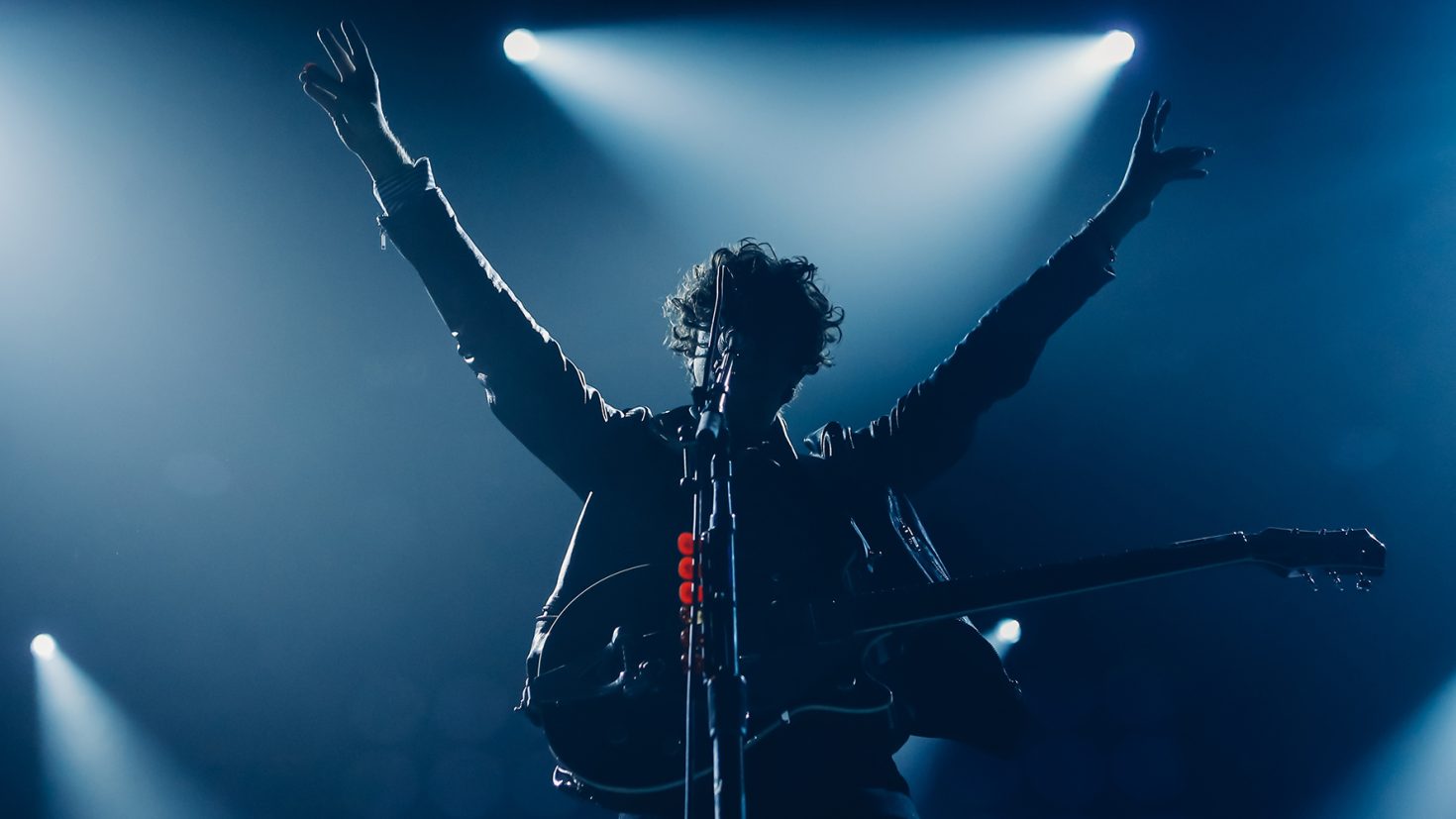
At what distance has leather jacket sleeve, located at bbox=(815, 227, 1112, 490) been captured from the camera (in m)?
2.79

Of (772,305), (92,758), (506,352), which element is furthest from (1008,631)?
(92,758)

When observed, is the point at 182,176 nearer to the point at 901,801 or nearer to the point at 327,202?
the point at 327,202

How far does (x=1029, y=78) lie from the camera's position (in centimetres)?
527

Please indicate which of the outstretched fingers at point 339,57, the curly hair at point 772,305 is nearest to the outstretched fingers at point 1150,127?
the curly hair at point 772,305

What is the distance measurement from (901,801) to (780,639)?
0.46 meters

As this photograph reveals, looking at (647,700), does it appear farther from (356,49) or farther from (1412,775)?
(1412,775)

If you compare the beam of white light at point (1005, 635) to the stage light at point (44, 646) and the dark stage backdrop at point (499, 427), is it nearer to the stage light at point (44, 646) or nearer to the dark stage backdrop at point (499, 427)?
the dark stage backdrop at point (499, 427)

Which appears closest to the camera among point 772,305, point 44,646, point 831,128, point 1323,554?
point 1323,554

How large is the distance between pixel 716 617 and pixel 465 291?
1.24 m

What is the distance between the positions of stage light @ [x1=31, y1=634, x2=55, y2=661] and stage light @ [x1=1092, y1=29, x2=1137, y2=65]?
25.8 feet

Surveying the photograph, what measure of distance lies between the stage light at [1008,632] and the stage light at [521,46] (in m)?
4.64

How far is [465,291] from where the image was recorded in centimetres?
217

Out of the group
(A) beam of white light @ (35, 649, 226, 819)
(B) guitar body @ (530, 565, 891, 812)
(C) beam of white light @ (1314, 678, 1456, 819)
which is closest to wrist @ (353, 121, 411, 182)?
(B) guitar body @ (530, 565, 891, 812)

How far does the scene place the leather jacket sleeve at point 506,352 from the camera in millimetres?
2154
